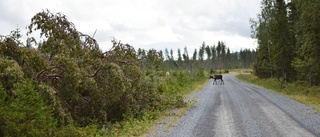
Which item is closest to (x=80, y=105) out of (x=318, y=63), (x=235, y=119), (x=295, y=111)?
(x=235, y=119)

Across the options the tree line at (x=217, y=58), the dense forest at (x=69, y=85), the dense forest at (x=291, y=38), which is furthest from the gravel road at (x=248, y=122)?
the tree line at (x=217, y=58)

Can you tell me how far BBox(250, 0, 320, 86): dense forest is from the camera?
18.2 metres

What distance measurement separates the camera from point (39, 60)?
9.06m

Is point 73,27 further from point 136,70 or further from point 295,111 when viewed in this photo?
point 295,111

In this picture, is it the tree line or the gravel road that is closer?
the gravel road

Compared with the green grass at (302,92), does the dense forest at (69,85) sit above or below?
above

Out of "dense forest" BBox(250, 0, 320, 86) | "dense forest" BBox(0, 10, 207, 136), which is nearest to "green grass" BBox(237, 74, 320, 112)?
"dense forest" BBox(250, 0, 320, 86)

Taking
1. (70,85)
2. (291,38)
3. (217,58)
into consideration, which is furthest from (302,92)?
(217,58)

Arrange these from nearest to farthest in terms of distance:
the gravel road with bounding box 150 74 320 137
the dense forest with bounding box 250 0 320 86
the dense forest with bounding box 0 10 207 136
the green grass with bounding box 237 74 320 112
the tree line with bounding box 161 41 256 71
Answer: the dense forest with bounding box 0 10 207 136, the gravel road with bounding box 150 74 320 137, the green grass with bounding box 237 74 320 112, the dense forest with bounding box 250 0 320 86, the tree line with bounding box 161 41 256 71

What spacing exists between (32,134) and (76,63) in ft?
11.0

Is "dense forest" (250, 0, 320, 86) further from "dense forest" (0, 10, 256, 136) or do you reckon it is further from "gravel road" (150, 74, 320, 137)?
"dense forest" (0, 10, 256, 136)

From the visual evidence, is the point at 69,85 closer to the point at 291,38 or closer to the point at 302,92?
the point at 302,92

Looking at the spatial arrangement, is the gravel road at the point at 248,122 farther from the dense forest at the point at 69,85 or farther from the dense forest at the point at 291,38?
the dense forest at the point at 291,38

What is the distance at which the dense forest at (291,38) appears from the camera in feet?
A: 59.7
